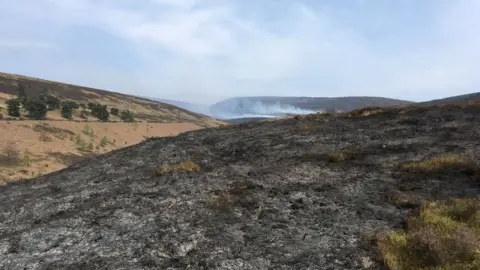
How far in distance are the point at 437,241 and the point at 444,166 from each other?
8.70m

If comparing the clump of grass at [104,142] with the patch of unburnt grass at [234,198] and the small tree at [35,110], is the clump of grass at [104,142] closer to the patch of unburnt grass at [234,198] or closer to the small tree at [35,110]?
the small tree at [35,110]

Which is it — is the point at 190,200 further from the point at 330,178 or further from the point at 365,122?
the point at 365,122

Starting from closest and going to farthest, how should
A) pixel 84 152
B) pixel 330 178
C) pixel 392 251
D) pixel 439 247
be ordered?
pixel 439 247 < pixel 392 251 < pixel 330 178 < pixel 84 152

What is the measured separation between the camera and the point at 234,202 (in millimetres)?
15312

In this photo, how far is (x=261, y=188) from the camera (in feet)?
55.6

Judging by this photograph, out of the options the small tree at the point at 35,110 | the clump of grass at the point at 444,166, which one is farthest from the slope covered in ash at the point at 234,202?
the small tree at the point at 35,110

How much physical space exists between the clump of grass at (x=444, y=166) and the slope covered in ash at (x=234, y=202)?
52 cm

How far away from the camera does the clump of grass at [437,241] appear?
376 inches

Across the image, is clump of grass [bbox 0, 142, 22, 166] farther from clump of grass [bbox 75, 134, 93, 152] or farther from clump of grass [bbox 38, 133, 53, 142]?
clump of grass [bbox 75, 134, 93, 152]

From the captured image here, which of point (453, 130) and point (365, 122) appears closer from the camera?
point (453, 130)

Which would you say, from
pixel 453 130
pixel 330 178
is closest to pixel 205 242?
pixel 330 178

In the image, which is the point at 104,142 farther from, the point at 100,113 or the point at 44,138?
the point at 100,113

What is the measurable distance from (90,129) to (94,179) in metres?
46.8

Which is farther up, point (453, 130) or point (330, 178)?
point (453, 130)
